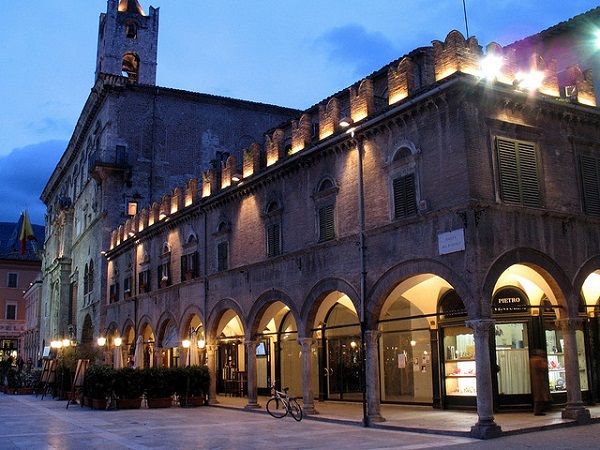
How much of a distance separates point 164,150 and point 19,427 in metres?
26.3

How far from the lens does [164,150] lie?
44.7m

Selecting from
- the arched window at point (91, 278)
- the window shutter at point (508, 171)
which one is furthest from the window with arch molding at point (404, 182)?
the arched window at point (91, 278)

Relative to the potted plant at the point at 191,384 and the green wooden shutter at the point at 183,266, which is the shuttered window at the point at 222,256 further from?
the potted plant at the point at 191,384

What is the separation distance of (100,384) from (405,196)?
48.5ft

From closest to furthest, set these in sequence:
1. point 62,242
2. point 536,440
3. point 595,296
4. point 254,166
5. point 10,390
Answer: point 536,440 → point 595,296 → point 254,166 → point 10,390 → point 62,242

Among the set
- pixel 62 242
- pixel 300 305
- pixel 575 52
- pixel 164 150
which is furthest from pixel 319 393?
pixel 62 242

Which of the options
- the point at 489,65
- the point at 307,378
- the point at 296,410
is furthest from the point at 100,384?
the point at 489,65

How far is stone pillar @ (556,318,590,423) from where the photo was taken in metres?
17.8

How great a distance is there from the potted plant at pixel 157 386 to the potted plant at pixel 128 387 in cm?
24

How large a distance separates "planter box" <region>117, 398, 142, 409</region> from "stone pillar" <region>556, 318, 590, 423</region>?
52.9 ft

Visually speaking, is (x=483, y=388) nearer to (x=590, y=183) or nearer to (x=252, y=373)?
(x=590, y=183)

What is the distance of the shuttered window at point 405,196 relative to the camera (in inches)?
742

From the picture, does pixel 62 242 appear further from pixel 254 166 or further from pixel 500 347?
pixel 500 347

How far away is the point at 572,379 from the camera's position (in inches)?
708
